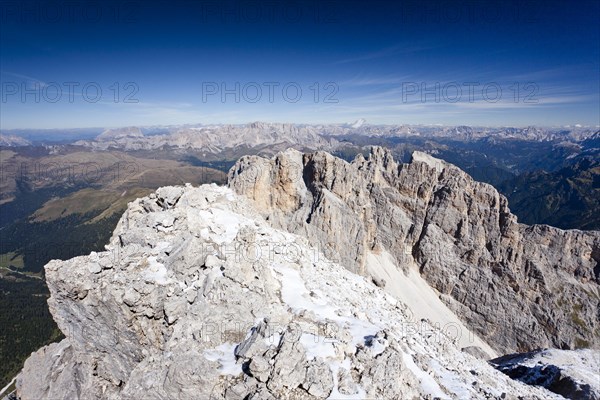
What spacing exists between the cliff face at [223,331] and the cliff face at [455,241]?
38.1 meters

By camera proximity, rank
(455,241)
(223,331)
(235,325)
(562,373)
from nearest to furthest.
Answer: (223,331) → (235,325) → (562,373) → (455,241)

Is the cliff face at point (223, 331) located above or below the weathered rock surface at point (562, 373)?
above

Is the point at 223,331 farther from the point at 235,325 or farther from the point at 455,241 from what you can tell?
the point at 455,241

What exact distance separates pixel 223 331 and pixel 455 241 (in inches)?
3822

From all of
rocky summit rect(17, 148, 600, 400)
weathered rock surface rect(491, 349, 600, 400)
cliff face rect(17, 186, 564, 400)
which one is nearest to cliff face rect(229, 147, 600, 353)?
rocky summit rect(17, 148, 600, 400)

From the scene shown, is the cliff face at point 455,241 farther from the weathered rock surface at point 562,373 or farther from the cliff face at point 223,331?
the cliff face at point 223,331

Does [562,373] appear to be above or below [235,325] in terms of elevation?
below

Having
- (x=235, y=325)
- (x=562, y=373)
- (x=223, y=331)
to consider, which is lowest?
(x=562, y=373)

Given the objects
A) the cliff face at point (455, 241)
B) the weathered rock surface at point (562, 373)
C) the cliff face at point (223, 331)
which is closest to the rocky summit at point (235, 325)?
the cliff face at point (223, 331)

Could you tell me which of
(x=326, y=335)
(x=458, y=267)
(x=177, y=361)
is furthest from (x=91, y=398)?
(x=458, y=267)

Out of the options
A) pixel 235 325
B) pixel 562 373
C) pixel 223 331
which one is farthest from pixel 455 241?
Answer: pixel 223 331

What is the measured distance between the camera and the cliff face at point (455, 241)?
7581 centimetres

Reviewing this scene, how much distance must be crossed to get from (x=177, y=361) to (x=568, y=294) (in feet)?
397

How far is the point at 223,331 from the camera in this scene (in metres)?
22.3
